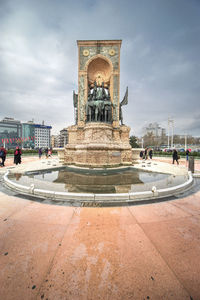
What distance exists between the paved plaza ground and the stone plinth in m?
5.78

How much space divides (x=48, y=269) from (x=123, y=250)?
1.13 m

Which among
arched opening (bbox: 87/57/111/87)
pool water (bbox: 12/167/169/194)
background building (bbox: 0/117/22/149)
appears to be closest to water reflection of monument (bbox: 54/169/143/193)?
pool water (bbox: 12/167/169/194)

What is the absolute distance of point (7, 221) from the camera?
2578mm

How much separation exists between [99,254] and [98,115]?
1070cm

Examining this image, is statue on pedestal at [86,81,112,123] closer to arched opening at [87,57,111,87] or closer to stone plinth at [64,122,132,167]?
stone plinth at [64,122,132,167]

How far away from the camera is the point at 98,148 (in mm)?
8609

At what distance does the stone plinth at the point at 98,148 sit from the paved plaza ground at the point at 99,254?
5.78 m

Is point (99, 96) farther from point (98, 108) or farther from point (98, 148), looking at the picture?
point (98, 148)

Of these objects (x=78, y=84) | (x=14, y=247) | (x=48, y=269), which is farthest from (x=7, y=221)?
(x=78, y=84)

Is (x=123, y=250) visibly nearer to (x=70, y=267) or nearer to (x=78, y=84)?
(x=70, y=267)

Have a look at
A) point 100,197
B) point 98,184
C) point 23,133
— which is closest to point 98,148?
point 98,184

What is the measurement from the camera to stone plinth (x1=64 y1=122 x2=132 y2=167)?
343 inches

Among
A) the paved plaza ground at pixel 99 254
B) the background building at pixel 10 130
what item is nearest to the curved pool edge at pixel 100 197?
the paved plaza ground at pixel 99 254

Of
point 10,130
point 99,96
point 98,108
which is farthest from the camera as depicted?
point 10,130
